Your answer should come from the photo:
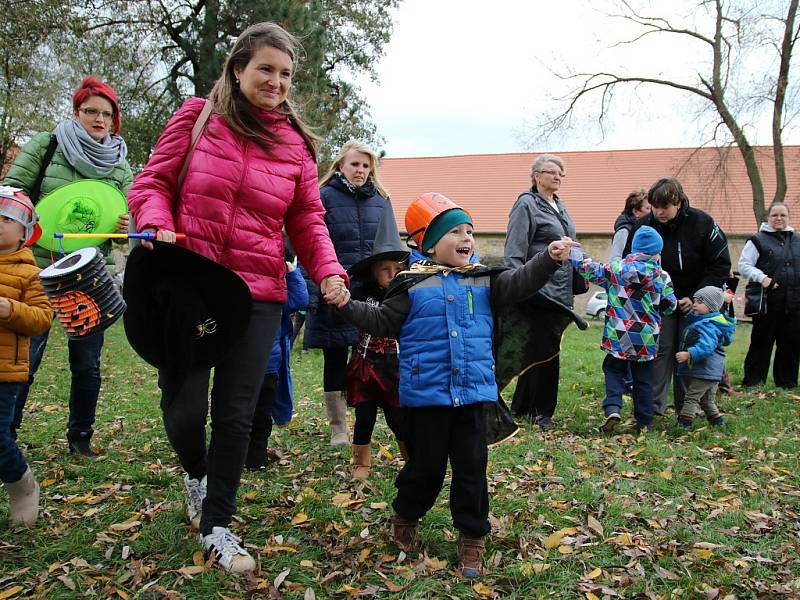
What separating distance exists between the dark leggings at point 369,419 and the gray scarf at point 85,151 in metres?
2.29

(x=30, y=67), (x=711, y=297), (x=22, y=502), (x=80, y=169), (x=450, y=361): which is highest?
(x=30, y=67)

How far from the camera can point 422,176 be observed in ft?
123

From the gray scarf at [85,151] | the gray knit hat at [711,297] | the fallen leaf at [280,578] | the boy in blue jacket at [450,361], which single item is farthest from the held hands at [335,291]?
the gray knit hat at [711,297]

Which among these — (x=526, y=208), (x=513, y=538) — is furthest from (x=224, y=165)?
(x=526, y=208)

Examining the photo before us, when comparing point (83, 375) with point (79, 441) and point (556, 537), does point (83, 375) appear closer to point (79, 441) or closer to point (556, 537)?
point (79, 441)

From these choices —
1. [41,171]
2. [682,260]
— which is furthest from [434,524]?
[682,260]

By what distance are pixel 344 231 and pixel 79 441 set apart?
2.40 metres

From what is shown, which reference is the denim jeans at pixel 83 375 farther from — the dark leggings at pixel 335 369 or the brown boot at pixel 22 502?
the dark leggings at pixel 335 369

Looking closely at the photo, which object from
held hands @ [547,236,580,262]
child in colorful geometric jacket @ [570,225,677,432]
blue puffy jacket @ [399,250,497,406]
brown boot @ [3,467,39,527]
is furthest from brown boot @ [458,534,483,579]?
child in colorful geometric jacket @ [570,225,677,432]

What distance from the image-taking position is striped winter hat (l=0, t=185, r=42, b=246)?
3605mm

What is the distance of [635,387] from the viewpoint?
6586 mm

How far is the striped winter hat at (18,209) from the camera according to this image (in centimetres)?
361

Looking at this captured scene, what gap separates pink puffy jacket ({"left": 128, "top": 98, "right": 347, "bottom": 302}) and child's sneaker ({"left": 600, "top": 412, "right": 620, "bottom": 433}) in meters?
4.06

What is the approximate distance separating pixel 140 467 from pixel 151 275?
2261 millimetres
